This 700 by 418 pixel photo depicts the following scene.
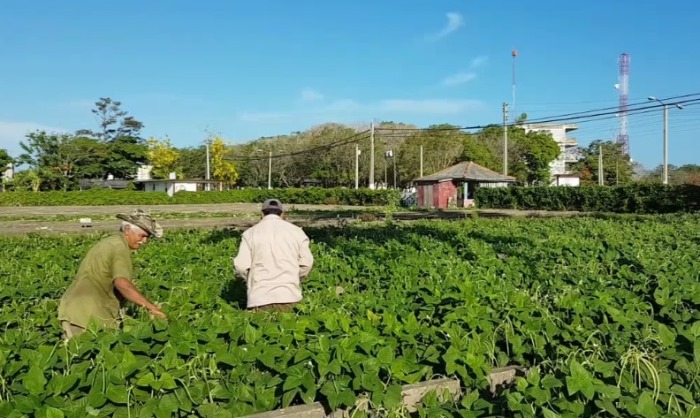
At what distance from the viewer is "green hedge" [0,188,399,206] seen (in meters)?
51.6

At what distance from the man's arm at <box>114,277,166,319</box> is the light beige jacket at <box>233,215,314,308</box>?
0.84m

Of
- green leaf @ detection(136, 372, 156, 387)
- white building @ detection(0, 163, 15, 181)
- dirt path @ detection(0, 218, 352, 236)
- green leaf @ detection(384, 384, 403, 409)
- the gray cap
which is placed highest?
white building @ detection(0, 163, 15, 181)

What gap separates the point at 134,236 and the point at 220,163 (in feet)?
258

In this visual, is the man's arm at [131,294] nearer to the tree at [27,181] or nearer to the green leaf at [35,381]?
the green leaf at [35,381]

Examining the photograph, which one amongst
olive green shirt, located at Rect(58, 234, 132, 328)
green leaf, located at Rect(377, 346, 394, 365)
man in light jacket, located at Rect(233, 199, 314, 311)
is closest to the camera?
green leaf, located at Rect(377, 346, 394, 365)

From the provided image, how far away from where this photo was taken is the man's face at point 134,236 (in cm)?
449

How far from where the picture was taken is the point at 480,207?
46906 mm

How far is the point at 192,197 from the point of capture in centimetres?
5900

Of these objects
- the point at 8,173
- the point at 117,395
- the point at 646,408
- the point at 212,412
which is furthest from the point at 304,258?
the point at 8,173

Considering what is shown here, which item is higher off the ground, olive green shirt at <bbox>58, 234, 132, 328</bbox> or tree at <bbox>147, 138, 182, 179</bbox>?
tree at <bbox>147, 138, 182, 179</bbox>

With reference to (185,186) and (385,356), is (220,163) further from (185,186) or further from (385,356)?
(385,356)

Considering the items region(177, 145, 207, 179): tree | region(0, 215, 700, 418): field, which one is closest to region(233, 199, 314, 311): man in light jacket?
region(0, 215, 700, 418): field

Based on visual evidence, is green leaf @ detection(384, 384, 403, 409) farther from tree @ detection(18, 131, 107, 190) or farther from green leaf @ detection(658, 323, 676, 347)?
tree @ detection(18, 131, 107, 190)

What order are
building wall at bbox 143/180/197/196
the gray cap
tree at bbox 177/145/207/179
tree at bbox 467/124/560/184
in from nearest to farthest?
the gray cap, tree at bbox 467/124/560/184, building wall at bbox 143/180/197/196, tree at bbox 177/145/207/179
